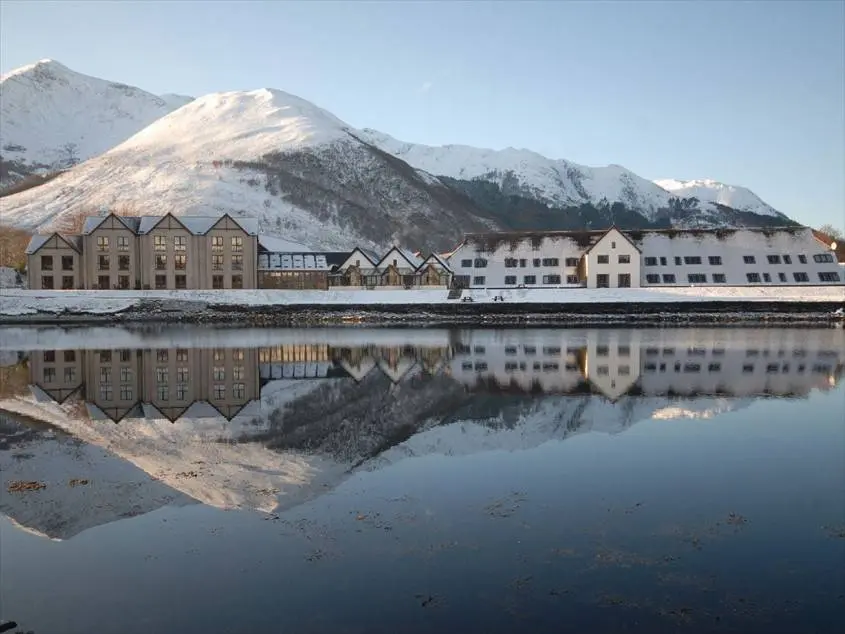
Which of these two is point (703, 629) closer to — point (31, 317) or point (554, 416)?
point (554, 416)

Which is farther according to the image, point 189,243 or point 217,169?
point 217,169

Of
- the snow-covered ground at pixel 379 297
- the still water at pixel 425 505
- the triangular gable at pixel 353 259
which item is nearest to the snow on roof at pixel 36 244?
the snow-covered ground at pixel 379 297

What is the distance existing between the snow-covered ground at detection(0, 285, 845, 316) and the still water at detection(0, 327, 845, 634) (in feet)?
136

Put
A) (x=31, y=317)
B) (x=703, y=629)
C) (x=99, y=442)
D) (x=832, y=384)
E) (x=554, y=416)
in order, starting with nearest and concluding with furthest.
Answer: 1. (x=703, y=629)
2. (x=99, y=442)
3. (x=554, y=416)
4. (x=832, y=384)
5. (x=31, y=317)

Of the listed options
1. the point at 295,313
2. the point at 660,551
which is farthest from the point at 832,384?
the point at 295,313

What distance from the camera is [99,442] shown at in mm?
17016

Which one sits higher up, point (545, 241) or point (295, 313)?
point (545, 241)

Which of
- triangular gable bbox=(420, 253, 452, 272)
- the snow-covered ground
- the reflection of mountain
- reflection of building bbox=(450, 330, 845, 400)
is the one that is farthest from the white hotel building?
the reflection of mountain

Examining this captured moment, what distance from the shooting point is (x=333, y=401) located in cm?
2223

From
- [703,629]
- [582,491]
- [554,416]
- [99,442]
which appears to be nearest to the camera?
[703,629]

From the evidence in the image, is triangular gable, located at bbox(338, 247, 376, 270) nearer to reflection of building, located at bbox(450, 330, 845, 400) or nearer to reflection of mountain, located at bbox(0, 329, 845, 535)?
reflection of building, located at bbox(450, 330, 845, 400)

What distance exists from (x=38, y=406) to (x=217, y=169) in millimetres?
184750

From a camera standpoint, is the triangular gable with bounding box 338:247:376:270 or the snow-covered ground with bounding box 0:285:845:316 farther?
the triangular gable with bounding box 338:247:376:270

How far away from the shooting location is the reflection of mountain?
47.0 ft
